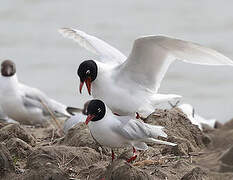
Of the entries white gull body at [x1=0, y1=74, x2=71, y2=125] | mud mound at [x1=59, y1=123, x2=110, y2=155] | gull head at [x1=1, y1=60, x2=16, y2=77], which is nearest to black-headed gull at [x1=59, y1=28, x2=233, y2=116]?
mud mound at [x1=59, y1=123, x2=110, y2=155]

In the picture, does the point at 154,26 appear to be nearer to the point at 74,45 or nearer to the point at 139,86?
the point at 74,45

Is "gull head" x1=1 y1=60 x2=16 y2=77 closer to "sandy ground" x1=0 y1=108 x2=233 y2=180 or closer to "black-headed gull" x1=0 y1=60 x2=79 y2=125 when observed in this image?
"black-headed gull" x1=0 y1=60 x2=79 y2=125

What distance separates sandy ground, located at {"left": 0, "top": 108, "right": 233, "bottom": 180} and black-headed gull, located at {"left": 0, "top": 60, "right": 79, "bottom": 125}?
2904mm

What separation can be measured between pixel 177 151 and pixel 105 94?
3.16 ft

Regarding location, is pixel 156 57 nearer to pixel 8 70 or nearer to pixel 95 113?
pixel 95 113

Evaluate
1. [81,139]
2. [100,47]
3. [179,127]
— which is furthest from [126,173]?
[100,47]

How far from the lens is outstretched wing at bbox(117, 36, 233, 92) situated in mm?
7020

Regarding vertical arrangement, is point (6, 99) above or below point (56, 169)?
below

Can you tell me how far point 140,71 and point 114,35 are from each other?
1109 cm

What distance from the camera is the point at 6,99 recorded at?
423 inches

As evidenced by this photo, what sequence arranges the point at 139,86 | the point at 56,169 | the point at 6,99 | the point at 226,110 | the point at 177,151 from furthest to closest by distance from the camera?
the point at 226,110 → the point at 6,99 → the point at 139,86 → the point at 177,151 → the point at 56,169

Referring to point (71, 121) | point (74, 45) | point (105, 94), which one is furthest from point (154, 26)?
point (105, 94)

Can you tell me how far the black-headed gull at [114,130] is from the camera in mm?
6059

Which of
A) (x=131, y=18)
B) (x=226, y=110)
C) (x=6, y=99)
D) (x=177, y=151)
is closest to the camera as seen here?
(x=177, y=151)
